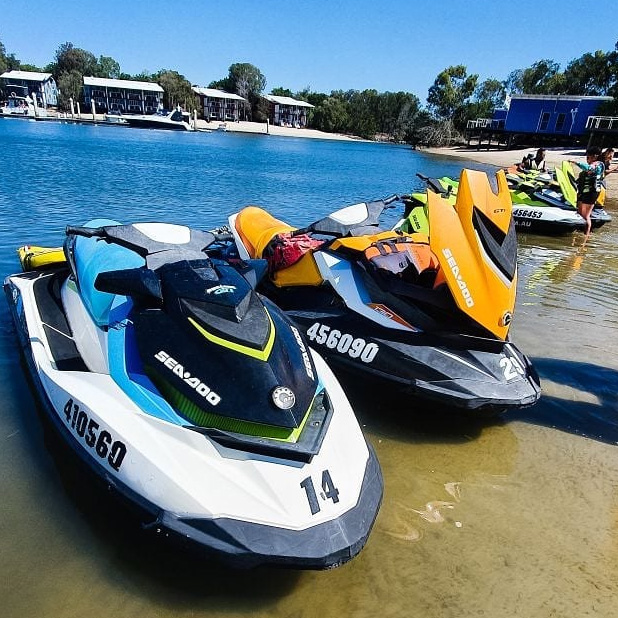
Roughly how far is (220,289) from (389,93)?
342 ft

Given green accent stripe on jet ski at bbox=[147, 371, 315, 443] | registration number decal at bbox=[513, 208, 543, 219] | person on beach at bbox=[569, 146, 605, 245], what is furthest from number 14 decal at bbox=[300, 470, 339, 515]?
registration number decal at bbox=[513, 208, 543, 219]

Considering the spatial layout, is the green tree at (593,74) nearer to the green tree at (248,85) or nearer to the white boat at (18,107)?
the green tree at (248,85)

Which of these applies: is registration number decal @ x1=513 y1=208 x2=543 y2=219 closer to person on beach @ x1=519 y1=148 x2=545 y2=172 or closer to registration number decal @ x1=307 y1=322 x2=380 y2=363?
person on beach @ x1=519 y1=148 x2=545 y2=172

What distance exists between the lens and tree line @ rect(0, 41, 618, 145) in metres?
66.6

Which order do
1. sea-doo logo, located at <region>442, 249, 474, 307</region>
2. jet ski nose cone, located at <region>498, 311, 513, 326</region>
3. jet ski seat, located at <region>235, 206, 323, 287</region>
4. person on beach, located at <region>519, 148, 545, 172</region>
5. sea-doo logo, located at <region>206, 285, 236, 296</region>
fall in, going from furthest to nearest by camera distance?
person on beach, located at <region>519, 148, 545, 172</region> → jet ski seat, located at <region>235, 206, 323, 287</region> → jet ski nose cone, located at <region>498, 311, 513, 326</region> → sea-doo logo, located at <region>442, 249, 474, 307</region> → sea-doo logo, located at <region>206, 285, 236, 296</region>

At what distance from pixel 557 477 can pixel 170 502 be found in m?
2.29

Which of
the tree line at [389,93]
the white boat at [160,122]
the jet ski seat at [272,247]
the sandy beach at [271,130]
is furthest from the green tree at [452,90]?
the jet ski seat at [272,247]

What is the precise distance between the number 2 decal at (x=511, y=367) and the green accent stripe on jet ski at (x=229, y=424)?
1625mm

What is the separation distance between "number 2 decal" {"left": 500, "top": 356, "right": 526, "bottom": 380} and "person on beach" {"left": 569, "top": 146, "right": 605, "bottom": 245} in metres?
8.46

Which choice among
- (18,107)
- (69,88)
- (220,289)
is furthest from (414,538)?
(69,88)

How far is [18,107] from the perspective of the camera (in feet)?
248

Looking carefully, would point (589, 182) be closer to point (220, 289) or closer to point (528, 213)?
point (528, 213)

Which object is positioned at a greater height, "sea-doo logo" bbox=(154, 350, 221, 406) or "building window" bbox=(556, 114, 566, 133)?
"building window" bbox=(556, 114, 566, 133)

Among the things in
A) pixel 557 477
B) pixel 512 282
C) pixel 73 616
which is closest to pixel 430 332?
pixel 512 282
